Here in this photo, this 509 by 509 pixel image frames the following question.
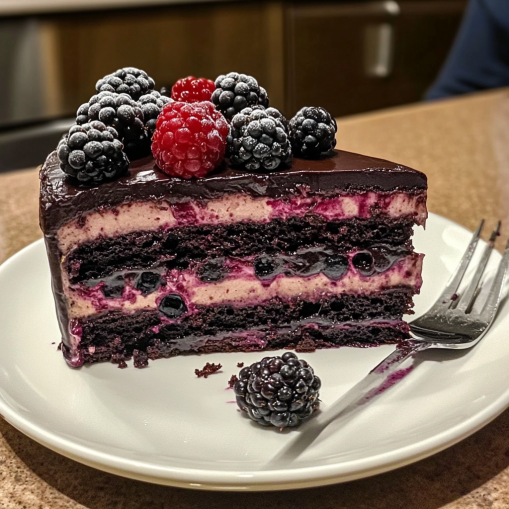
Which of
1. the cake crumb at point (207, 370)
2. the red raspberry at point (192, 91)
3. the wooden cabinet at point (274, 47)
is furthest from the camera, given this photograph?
the wooden cabinet at point (274, 47)

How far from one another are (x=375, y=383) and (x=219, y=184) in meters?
0.58

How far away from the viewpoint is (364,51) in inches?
207

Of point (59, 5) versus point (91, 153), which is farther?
point (59, 5)

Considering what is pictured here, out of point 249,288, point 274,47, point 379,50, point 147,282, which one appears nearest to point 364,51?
point 379,50

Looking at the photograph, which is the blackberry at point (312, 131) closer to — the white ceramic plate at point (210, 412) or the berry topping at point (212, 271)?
the berry topping at point (212, 271)

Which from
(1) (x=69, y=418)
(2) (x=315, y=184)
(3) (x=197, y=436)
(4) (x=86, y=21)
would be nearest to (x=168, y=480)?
(3) (x=197, y=436)

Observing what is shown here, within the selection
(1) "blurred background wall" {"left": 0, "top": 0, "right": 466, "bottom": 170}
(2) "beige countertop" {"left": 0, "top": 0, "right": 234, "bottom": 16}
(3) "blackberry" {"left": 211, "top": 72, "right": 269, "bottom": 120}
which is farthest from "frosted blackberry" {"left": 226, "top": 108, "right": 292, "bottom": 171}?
(2) "beige countertop" {"left": 0, "top": 0, "right": 234, "bottom": 16}

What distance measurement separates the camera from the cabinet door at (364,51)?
4953mm

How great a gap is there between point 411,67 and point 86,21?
2.78m

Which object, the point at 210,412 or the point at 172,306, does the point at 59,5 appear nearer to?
the point at 172,306

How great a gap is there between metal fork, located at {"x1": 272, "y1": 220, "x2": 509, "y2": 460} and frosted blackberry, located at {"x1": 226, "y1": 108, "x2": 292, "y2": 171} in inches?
21.2

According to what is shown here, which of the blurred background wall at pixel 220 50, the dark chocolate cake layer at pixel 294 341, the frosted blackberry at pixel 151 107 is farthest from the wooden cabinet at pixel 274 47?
the dark chocolate cake layer at pixel 294 341

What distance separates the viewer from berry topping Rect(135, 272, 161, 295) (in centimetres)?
161

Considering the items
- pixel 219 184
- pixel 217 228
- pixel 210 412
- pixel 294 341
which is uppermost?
pixel 219 184
